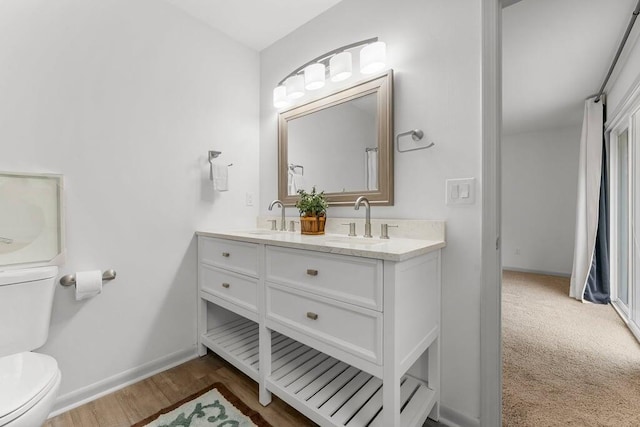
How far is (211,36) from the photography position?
1.99 metres

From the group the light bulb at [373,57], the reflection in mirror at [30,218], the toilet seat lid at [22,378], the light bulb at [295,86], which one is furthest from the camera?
the light bulb at [295,86]

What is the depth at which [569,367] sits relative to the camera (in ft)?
5.87

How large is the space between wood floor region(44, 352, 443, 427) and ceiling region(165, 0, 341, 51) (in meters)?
2.36

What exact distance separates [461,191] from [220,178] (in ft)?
4.99

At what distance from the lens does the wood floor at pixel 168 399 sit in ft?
4.40

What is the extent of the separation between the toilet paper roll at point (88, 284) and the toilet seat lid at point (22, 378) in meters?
0.31

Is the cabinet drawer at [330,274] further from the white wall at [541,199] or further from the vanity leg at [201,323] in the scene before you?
the white wall at [541,199]

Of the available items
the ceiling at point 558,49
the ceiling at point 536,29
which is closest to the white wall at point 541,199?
the ceiling at point 558,49

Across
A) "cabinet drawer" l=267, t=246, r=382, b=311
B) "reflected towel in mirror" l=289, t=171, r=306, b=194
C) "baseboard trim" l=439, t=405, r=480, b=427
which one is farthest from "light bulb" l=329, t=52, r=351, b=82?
"baseboard trim" l=439, t=405, r=480, b=427

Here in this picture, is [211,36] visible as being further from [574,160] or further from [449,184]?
[574,160]

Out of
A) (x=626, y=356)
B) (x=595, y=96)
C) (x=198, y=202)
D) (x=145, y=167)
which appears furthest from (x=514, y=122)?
(x=145, y=167)

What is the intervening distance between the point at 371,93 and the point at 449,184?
70 cm

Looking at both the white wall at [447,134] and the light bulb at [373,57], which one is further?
the light bulb at [373,57]

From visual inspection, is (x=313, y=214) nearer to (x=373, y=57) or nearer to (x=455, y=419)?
(x=373, y=57)
